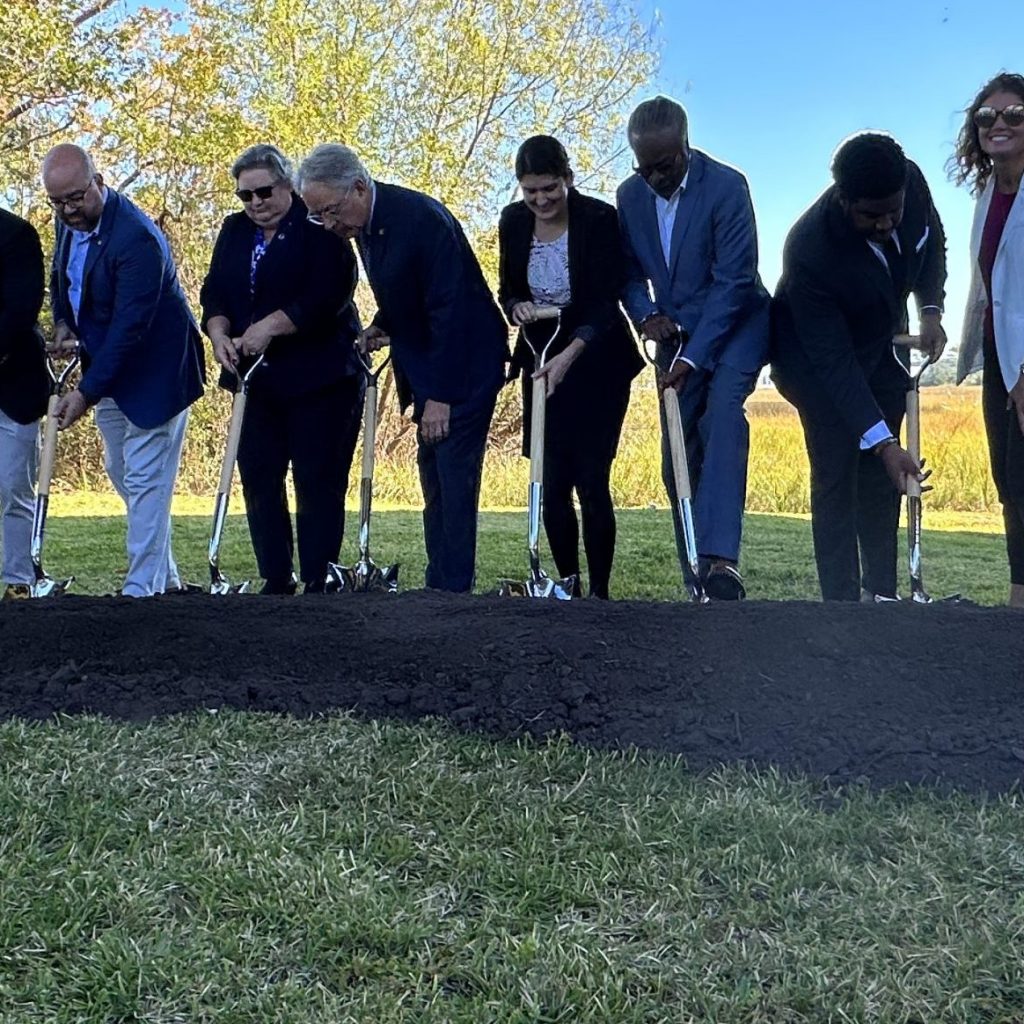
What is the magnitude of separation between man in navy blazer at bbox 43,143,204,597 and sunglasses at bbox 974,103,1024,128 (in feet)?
10.0

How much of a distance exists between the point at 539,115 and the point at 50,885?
1411 centimetres

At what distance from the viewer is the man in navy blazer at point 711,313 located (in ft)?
14.8

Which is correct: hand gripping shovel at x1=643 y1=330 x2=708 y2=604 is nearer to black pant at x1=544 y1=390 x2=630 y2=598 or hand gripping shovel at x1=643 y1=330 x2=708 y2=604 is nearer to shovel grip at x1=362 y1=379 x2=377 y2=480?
black pant at x1=544 y1=390 x2=630 y2=598

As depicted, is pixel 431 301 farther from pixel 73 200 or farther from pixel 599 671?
pixel 599 671

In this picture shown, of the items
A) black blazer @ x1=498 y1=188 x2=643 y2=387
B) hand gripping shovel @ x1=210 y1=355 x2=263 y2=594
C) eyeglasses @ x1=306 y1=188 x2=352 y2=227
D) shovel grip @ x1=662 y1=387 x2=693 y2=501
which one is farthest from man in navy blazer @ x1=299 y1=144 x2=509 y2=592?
shovel grip @ x1=662 y1=387 x2=693 y2=501

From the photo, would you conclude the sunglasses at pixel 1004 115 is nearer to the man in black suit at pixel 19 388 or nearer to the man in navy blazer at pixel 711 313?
the man in navy blazer at pixel 711 313

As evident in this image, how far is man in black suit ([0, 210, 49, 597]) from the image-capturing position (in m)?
5.02

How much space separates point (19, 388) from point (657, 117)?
9.22ft

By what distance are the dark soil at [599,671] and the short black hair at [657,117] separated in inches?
64.5

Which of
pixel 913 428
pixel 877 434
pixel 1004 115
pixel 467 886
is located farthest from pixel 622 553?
pixel 467 886

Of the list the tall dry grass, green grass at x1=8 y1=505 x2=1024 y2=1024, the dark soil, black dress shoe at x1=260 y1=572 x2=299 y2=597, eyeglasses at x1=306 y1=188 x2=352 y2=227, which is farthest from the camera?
the tall dry grass

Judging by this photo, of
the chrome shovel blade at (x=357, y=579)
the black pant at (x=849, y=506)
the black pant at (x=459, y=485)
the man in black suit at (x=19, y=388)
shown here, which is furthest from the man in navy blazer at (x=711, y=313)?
the man in black suit at (x=19, y=388)

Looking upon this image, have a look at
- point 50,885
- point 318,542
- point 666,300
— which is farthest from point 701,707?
point 318,542

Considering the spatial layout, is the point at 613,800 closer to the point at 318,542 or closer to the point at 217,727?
the point at 217,727
